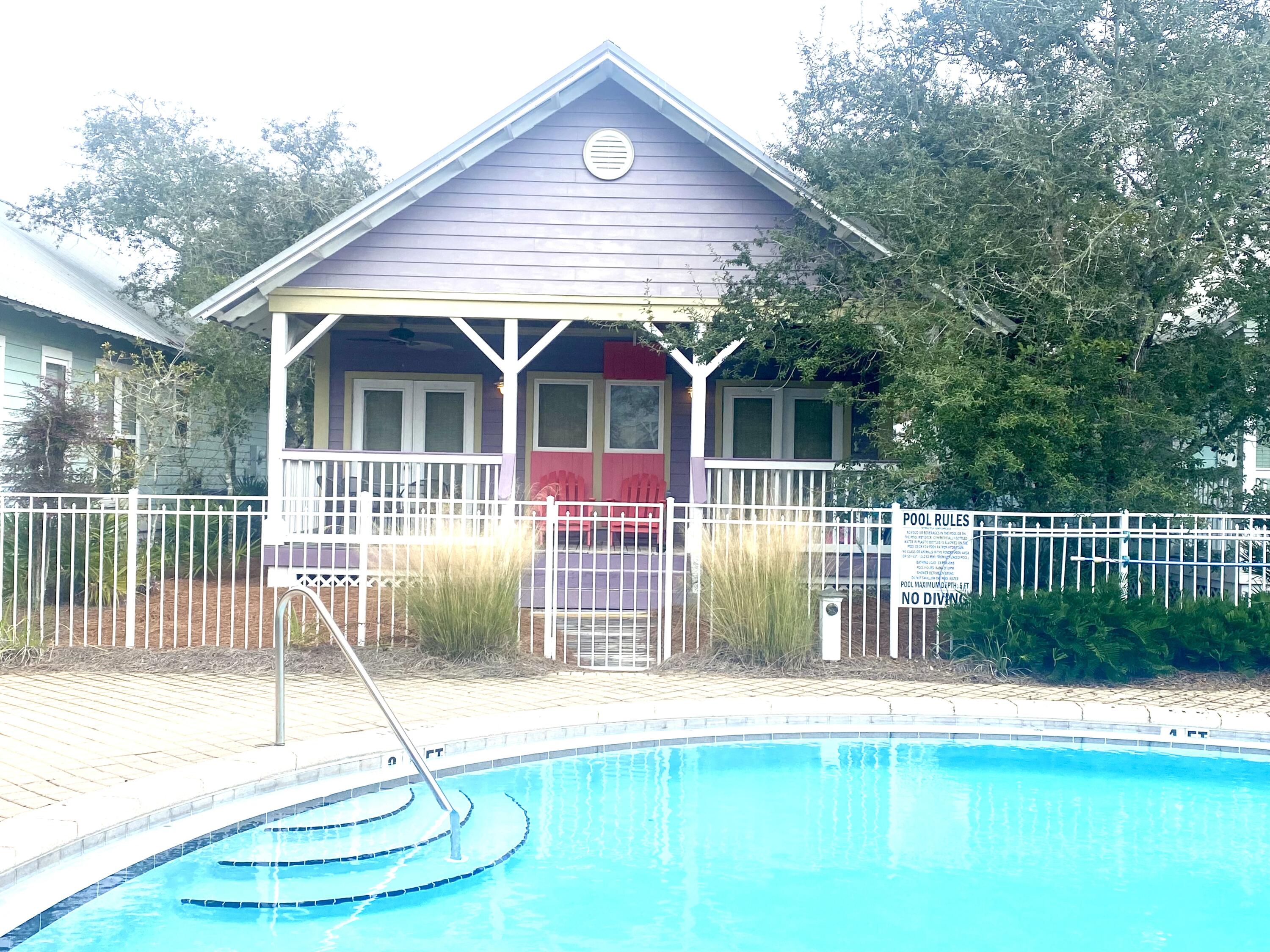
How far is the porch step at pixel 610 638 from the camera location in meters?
10.7

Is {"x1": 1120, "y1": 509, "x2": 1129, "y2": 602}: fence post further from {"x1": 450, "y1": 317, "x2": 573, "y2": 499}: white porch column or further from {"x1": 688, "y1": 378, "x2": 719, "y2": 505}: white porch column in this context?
{"x1": 450, "y1": 317, "x2": 573, "y2": 499}: white porch column

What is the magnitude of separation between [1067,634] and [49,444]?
1029 cm

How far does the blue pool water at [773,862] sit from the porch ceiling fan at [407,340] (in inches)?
357

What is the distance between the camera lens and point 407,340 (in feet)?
52.5

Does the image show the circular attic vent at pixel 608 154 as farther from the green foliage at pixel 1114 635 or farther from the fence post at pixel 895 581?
the green foliage at pixel 1114 635

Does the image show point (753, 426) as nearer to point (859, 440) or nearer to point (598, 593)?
point (859, 440)

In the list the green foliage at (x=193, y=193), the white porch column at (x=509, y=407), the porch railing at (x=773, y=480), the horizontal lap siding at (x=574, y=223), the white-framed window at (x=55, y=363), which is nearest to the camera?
the porch railing at (x=773, y=480)

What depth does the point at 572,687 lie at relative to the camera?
9656 millimetres

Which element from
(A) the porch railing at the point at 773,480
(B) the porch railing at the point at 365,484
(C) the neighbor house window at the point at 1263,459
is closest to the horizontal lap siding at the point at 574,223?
(B) the porch railing at the point at 365,484

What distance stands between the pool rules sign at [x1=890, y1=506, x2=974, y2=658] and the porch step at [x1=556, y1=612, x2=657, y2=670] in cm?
226

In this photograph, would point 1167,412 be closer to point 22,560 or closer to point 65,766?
point 65,766

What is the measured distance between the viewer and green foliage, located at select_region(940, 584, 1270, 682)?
10031mm

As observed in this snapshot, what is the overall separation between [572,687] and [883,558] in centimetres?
600

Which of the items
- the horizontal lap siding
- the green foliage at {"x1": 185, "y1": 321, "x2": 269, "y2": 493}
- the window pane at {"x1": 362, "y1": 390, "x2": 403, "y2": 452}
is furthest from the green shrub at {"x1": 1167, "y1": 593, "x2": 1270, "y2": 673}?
the green foliage at {"x1": 185, "y1": 321, "x2": 269, "y2": 493}
